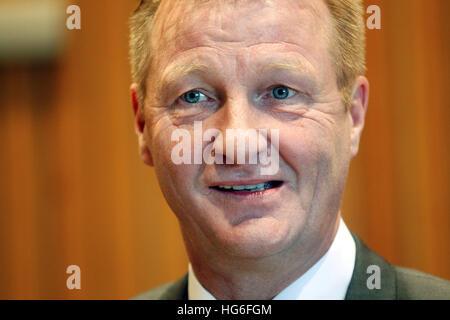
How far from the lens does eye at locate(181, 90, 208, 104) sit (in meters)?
1.49

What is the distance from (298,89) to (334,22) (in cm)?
21

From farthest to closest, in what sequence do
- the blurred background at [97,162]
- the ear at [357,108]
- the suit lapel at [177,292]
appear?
1. the blurred background at [97,162]
2. the suit lapel at [177,292]
3. the ear at [357,108]

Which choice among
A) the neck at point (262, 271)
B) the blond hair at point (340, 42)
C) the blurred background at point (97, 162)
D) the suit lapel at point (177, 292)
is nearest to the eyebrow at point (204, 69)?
the blond hair at point (340, 42)

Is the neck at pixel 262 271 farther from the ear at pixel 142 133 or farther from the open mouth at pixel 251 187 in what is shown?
the ear at pixel 142 133

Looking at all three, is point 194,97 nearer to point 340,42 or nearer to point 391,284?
point 340,42

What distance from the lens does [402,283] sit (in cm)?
156

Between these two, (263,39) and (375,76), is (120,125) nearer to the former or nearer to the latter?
(375,76)

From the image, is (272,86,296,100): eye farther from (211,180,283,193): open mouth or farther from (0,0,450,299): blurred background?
(0,0,450,299): blurred background

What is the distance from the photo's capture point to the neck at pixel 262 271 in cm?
150

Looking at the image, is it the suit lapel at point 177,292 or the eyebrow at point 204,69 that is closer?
the eyebrow at point 204,69

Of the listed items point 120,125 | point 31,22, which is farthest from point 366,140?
point 31,22

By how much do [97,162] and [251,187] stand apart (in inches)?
67.9

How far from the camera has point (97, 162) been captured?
9.98 feet

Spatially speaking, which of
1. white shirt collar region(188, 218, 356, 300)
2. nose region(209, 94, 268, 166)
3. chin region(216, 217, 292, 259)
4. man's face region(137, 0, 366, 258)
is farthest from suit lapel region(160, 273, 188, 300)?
nose region(209, 94, 268, 166)
